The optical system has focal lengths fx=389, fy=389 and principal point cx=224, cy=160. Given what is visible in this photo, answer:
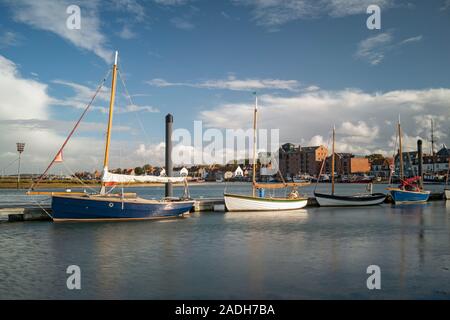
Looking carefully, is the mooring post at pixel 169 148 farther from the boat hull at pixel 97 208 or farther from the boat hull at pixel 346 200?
the boat hull at pixel 346 200

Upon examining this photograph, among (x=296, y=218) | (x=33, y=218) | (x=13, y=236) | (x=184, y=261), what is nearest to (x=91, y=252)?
(x=184, y=261)

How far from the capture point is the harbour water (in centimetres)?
1547

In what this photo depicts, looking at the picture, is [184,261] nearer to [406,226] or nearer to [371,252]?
[371,252]

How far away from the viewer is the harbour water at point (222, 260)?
1547 centimetres

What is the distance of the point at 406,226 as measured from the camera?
3700cm

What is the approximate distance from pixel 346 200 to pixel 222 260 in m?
45.3

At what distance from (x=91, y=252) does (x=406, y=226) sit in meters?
28.7

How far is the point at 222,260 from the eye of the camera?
70.2 ft

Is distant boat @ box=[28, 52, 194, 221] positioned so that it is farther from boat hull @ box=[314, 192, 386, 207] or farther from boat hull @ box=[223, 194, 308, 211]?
boat hull @ box=[314, 192, 386, 207]

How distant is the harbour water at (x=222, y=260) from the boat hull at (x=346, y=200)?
24.0 metres

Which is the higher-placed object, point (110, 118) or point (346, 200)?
point (110, 118)

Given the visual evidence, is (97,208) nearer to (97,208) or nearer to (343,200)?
(97,208)

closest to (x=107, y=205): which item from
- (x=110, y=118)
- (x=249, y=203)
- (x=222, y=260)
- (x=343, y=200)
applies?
(x=110, y=118)
